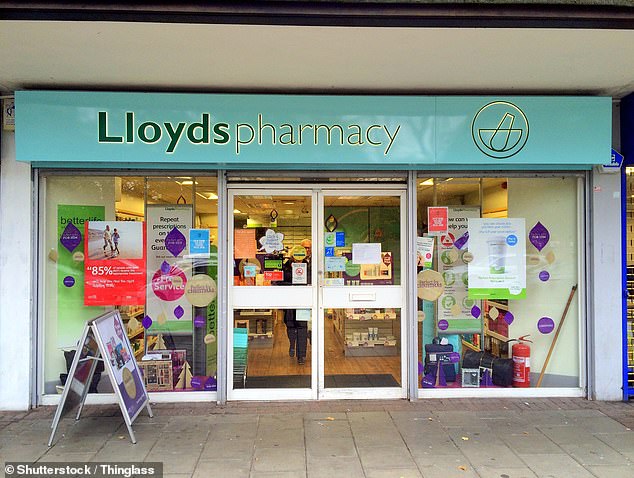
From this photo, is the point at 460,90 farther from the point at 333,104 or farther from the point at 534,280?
the point at 534,280

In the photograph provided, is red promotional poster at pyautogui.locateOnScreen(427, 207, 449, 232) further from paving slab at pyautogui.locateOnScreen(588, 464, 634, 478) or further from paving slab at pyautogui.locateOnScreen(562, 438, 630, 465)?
paving slab at pyautogui.locateOnScreen(588, 464, 634, 478)

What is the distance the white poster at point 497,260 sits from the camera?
5.58 metres

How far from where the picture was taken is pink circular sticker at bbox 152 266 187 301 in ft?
17.9

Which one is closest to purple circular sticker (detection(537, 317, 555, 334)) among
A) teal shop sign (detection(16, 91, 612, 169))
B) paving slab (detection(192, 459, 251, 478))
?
teal shop sign (detection(16, 91, 612, 169))

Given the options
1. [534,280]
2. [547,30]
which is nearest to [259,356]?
[534,280]

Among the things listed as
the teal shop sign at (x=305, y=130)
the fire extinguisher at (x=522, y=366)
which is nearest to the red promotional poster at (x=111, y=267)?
the teal shop sign at (x=305, y=130)

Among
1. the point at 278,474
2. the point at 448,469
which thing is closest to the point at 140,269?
the point at 278,474

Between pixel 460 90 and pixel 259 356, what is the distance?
3.65m

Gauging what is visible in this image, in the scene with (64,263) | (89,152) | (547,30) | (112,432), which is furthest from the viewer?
(64,263)

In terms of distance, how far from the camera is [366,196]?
546cm

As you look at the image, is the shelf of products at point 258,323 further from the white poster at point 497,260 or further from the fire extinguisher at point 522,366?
the fire extinguisher at point 522,366

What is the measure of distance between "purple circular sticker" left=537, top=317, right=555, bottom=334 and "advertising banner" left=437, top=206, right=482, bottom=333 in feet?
2.37

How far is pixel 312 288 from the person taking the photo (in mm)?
5406

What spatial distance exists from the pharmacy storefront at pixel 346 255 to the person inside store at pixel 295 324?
0.6 inches
